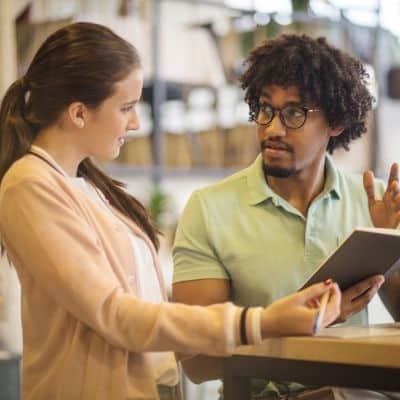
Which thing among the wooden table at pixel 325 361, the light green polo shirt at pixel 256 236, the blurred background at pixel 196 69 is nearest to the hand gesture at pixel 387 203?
the light green polo shirt at pixel 256 236

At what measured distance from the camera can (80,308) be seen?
1.57 meters

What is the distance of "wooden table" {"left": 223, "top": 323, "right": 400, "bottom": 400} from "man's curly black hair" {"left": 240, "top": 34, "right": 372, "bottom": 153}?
0.66m

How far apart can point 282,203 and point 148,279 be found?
47cm

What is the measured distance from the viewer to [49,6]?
17.4 feet

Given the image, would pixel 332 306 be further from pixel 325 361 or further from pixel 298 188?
pixel 298 188

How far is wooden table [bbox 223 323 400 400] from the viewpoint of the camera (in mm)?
1455

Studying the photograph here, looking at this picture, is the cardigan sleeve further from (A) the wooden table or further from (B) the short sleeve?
(B) the short sleeve

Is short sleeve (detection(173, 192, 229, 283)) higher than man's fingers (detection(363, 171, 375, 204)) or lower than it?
lower

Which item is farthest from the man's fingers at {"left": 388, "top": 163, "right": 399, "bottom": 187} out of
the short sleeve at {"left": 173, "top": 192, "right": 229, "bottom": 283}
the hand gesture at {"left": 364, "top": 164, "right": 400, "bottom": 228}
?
the short sleeve at {"left": 173, "top": 192, "right": 229, "bottom": 283}

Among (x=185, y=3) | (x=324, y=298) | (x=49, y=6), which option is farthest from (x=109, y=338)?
(x=185, y=3)

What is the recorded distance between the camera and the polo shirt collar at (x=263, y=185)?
2.15 metres

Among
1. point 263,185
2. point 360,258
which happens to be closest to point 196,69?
point 263,185

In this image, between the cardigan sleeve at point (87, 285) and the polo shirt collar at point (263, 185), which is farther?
the polo shirt collar at point (263, 185)

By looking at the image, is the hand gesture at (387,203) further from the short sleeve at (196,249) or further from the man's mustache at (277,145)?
the short sleeve at (196,249)
